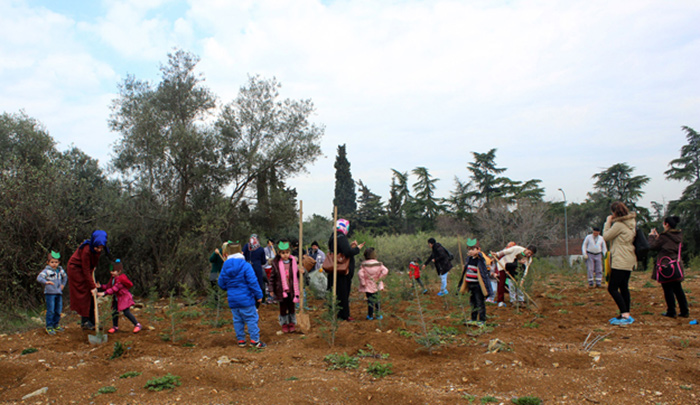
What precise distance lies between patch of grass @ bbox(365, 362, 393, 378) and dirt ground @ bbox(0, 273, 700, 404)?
57 mm

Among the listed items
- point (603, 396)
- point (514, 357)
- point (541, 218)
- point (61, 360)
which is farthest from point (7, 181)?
point (541, 218)

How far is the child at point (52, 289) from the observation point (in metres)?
7.46

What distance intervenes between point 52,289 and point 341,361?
5.49 metres

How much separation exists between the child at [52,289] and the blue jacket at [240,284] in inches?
134

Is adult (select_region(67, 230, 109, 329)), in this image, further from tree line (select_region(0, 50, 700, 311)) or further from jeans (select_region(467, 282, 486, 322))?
jeans (select_region(467, 282, 486, 322))

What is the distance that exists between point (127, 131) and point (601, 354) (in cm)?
1378

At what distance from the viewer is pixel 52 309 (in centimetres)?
764

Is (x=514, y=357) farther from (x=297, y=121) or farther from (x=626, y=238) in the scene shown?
(x=297, y=121)

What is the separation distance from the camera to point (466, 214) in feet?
143

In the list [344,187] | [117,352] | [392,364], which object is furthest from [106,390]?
[344,187]

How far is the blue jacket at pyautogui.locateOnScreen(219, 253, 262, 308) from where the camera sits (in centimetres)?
639

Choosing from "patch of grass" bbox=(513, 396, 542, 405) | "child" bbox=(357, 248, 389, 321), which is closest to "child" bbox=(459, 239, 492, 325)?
"child" bbox=(357, 248, 389, 321)

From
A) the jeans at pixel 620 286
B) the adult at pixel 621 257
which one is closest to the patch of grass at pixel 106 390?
the adult at pixel 621 257

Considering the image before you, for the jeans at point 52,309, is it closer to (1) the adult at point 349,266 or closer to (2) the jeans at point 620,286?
(1) the adult at point 349,266
